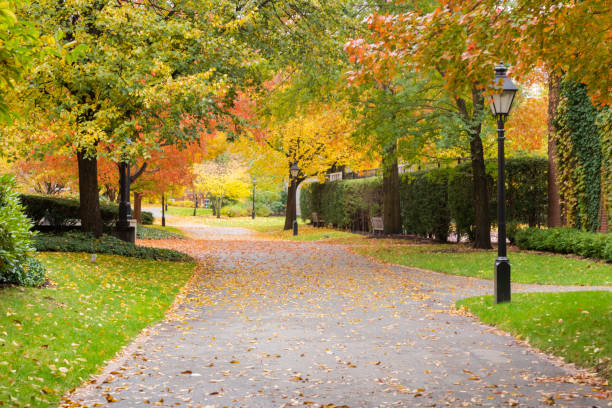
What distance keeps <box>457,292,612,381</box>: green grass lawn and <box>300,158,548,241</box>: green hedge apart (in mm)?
10461

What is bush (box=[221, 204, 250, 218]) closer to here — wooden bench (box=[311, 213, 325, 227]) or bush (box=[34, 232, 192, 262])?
wooden bench (box=[311, 213, 325, 227])

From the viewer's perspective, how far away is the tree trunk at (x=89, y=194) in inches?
639

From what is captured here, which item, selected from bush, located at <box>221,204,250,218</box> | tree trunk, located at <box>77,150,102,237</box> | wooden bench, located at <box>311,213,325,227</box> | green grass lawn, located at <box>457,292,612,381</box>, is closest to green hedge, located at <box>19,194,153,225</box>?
tree trunk, located at <box>77,150,102,237</box>

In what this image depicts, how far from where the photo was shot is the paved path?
5.36 m

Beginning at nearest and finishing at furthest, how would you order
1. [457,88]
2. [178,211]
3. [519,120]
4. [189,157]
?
[457,88], [189,157], [519,120], [178,211]

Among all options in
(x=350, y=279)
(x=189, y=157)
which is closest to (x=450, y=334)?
(x=350, y=279)

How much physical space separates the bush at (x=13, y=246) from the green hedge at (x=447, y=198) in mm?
14878

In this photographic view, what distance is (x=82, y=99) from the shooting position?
13945 mm

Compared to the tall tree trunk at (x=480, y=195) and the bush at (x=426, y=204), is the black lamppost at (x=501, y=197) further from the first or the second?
the bush at (x=426, y=204)

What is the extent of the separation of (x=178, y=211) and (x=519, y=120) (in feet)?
133

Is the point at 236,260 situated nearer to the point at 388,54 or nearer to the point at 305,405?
the point at 388,54

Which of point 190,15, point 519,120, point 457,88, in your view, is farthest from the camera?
point 519,120

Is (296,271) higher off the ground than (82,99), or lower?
lower

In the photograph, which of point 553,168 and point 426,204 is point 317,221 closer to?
point 426,204
